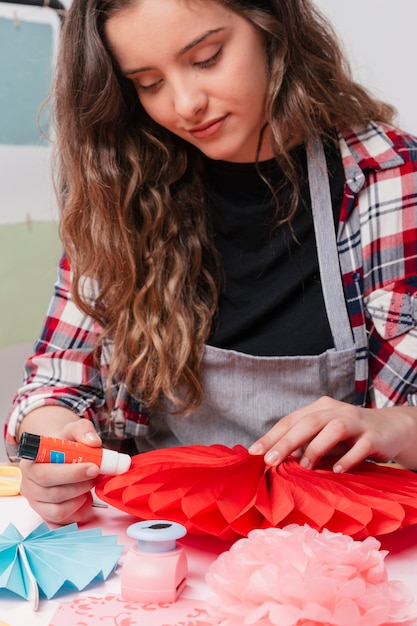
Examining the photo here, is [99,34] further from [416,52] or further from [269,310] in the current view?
[416,52]

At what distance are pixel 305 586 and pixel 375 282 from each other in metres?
0.67

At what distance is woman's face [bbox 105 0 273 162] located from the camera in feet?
3.25

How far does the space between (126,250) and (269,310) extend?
225 millimetres

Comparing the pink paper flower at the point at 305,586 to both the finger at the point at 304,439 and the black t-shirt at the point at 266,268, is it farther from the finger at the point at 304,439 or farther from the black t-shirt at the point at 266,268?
the black t-shirt at the point at 266,268

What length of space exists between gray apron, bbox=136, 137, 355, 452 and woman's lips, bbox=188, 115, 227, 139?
6.4 inches

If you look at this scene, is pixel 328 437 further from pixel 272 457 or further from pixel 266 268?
pixel 266 268

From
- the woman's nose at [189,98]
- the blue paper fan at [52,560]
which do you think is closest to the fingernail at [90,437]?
the blue paper fan at [52,560]

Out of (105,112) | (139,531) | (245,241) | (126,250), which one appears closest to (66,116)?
(105,112)

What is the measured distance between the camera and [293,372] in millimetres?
1121

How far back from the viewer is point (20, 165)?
68.3 inches

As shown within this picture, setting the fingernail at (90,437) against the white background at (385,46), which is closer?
the fingernail at (90,437)

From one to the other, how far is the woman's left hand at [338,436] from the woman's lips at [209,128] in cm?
41

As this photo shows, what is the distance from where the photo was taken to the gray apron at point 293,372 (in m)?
1.12

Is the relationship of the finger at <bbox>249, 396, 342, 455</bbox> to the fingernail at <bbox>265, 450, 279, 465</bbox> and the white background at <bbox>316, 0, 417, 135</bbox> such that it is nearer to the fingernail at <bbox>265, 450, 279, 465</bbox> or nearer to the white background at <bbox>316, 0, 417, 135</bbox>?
the fingernail at <bbox>265, 450, 279, 465</bbox>
